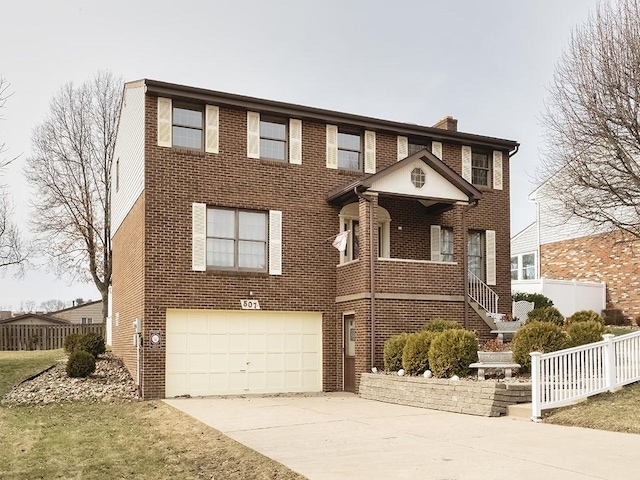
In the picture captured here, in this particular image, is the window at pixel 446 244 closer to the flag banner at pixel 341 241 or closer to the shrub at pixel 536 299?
the shrub at pixel 536 299

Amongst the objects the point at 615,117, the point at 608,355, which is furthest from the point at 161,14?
the point at 608,355

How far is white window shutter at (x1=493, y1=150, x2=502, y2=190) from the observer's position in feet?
76.9

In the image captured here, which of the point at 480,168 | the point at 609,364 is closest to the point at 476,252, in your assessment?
the point at 480,168

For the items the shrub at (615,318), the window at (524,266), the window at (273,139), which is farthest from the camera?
the window at (524,266)

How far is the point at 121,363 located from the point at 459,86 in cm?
1360

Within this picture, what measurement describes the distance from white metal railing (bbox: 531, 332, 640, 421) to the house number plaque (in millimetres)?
8471

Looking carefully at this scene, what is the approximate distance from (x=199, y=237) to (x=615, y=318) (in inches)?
698

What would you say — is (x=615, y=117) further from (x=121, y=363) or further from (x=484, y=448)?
(x=121, y=363)

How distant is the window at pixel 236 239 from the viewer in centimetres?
1933

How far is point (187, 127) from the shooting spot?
19172 mm

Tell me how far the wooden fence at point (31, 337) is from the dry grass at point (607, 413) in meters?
24.7

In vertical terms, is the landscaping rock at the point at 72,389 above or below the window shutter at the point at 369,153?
below

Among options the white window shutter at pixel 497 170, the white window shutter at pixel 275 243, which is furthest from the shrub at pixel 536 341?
the white window shutter at pixel 497 170

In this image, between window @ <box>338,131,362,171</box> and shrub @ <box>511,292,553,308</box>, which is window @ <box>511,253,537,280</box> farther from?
window @ <box>338,131,362,171</box>
